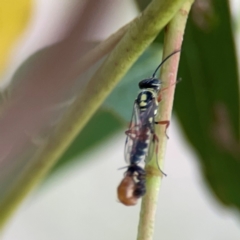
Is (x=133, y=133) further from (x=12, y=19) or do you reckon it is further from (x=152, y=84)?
(x=12, y=19)

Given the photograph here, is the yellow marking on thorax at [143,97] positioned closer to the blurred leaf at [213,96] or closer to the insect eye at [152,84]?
→ the insect eye at [152,84]

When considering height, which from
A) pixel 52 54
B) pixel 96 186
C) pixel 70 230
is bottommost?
pixel 52 54

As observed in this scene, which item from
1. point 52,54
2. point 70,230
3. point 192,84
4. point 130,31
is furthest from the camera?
point 70,230

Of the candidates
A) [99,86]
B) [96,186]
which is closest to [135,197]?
[99,86]

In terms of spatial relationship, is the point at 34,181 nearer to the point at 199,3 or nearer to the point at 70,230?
the point at 199,3

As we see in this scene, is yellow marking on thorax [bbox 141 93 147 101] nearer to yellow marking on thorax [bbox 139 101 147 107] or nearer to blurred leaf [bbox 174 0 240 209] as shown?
yellow marking on thorax [bbox 139 101 147 107]

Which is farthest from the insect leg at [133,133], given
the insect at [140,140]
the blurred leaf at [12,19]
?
the blurred leaf at [12,19]

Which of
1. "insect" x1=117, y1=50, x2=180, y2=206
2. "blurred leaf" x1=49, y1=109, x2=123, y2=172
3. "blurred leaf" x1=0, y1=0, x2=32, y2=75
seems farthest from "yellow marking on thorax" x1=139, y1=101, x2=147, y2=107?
"blurred leaf" x1=49, y1=109, x2=123, y2=172
